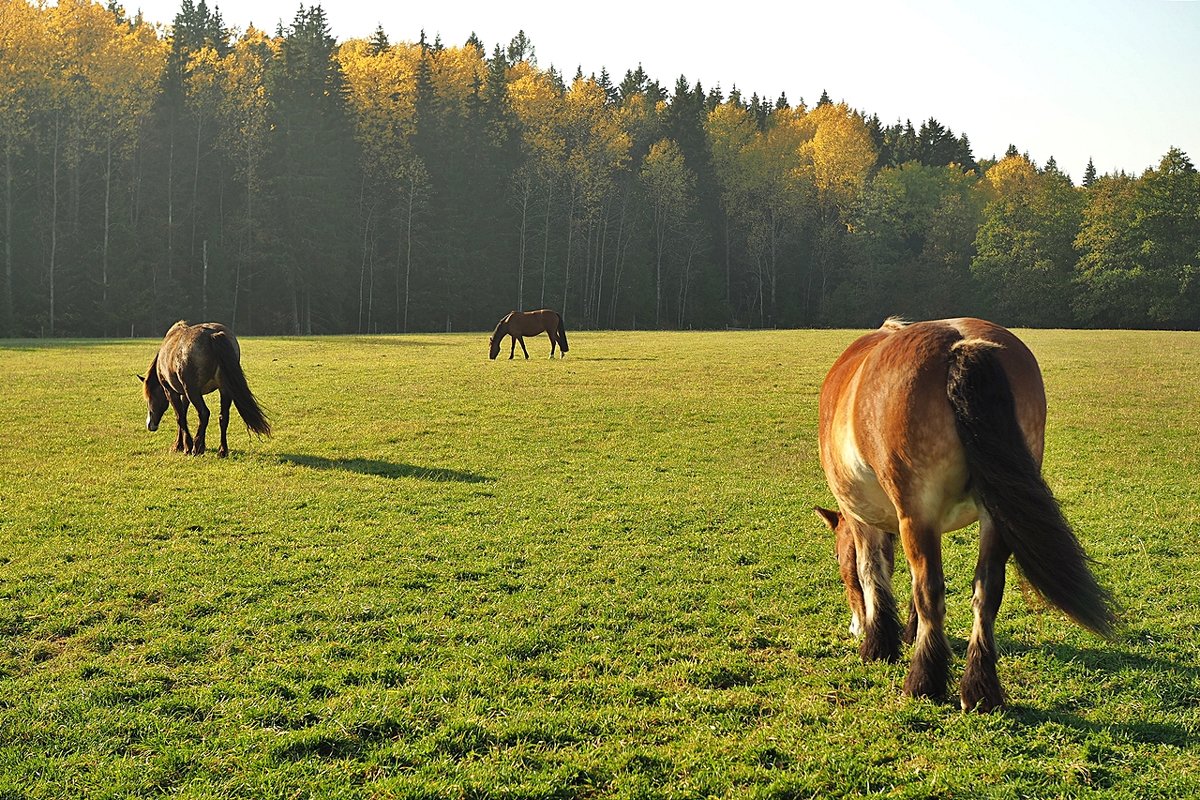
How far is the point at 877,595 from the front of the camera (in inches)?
205

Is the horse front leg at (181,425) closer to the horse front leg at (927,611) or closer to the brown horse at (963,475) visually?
the brown horse at (963,475)

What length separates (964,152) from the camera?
95.1 m

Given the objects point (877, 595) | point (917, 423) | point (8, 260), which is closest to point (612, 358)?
point (877, 595)

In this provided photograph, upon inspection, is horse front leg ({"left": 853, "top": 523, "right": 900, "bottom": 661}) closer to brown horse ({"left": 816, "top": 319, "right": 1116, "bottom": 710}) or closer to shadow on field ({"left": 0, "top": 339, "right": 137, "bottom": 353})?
brown horse ({"left": 816, "top": 319, "right": 1116, "bottom": 710})

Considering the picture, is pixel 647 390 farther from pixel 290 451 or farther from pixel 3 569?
pixel 3 569

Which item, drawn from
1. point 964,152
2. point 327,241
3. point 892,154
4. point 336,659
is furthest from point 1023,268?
point 336,659

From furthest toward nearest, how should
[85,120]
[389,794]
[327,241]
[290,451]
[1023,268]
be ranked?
[1023,268] → [327,241] → [85,120] → [290,451] → [389,794]

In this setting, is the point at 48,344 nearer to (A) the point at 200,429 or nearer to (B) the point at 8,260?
(B) the point at 8,260

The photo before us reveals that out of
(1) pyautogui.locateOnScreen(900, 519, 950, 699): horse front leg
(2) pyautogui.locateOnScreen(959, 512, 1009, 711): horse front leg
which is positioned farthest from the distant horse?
(2) pyautogui.locateOnScreen(959, 512, 1009, 711): horse front leg

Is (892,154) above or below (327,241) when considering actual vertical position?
above

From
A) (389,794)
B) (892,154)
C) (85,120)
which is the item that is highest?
(892,154)

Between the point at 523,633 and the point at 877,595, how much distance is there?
2.17 metres

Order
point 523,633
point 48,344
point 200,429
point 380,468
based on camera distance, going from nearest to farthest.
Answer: point 523,633 < point 380,468 < point 200,429 < point 48,344

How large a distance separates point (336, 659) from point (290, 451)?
8.00 m
